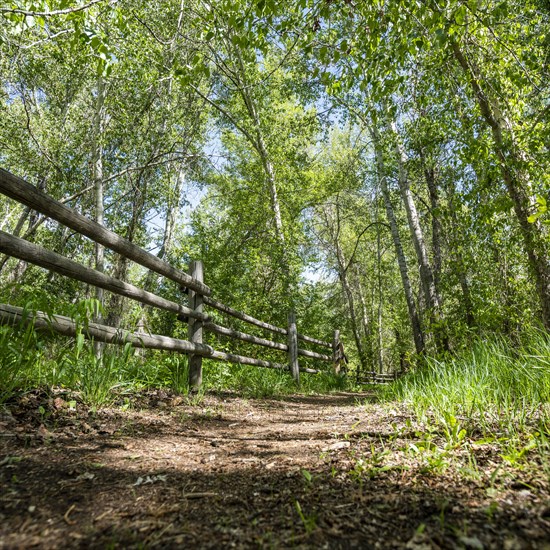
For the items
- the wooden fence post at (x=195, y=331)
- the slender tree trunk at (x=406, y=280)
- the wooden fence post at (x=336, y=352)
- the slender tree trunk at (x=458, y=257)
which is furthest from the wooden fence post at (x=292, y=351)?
the wooden fence post at (x=195, y=331)

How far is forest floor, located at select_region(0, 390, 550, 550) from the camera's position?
39.2 inches

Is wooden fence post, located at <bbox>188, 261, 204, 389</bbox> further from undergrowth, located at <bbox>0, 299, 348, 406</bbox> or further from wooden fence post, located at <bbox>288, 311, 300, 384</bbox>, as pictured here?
wooden fence post, located at <bbox>288, 311, 300, 384</bbox>

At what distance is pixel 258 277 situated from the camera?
988cm

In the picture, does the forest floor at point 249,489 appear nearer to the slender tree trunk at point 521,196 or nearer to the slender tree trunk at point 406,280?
the slender tree trunk at point 521,196

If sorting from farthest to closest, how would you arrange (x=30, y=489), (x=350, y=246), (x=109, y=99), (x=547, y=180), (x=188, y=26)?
(x=350, y=246) → (x=188, y=26) → (x=109, y=99) → (x=547, y=180) → (x=30, y=489)

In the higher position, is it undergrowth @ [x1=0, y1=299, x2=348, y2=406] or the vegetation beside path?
undergrowth @ [x1=0, y1=299, x2=348, y2=406]

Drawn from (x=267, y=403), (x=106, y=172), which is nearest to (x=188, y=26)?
(x=106, y=172)

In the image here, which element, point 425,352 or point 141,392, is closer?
point 141,392

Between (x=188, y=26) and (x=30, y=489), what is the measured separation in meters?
11.4

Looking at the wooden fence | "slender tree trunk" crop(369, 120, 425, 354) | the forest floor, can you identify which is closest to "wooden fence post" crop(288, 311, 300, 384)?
"slender tree trunk" crop(369, 120, 425, 354)

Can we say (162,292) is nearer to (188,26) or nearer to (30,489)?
(188,26)

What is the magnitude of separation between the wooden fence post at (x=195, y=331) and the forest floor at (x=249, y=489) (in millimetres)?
1578

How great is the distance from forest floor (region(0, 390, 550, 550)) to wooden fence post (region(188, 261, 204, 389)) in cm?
158

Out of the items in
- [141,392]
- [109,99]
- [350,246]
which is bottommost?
[141,392]
